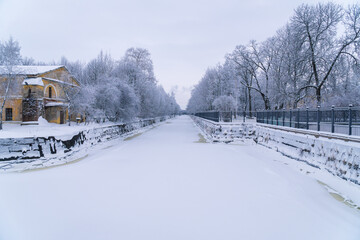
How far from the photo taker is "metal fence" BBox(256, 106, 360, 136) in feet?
22.6

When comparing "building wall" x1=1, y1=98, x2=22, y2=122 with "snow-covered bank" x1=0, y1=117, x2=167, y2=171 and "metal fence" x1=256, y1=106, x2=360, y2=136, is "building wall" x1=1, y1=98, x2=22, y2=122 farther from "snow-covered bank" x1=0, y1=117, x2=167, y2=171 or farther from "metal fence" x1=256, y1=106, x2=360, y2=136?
"metal fence" x1=256, y1=106, x2=360, y2=136

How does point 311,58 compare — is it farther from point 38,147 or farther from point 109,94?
point 38,147

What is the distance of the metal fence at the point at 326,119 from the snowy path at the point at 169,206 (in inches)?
97.3

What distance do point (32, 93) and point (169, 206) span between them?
3055 centimetres

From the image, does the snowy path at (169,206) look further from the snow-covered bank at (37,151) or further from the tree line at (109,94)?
the tree line at (109,94)

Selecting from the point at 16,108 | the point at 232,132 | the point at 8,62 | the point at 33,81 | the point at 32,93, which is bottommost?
the point at 232,132

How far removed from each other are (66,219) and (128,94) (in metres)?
16.6

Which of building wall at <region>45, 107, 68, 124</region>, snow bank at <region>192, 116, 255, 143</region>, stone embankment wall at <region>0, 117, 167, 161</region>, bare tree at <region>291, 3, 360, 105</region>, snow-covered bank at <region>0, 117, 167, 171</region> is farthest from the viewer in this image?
building wall at <region>45, 107, 68, 124</region>

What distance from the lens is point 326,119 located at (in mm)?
8469

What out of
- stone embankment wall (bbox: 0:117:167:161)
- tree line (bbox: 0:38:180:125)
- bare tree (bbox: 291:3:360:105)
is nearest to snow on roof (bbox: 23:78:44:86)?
tree line (bbox: 0:38:180:125)

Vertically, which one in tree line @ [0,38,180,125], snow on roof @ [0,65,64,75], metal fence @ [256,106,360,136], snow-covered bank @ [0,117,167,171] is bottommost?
snow-covered bank @ [0,117,167,171]

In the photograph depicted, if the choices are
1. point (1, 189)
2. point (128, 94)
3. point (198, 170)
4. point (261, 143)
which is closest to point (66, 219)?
point (1, 189)

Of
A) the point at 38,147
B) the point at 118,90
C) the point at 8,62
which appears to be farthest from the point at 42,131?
the point at 8,62

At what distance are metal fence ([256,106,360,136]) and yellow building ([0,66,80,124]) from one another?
26738mm
